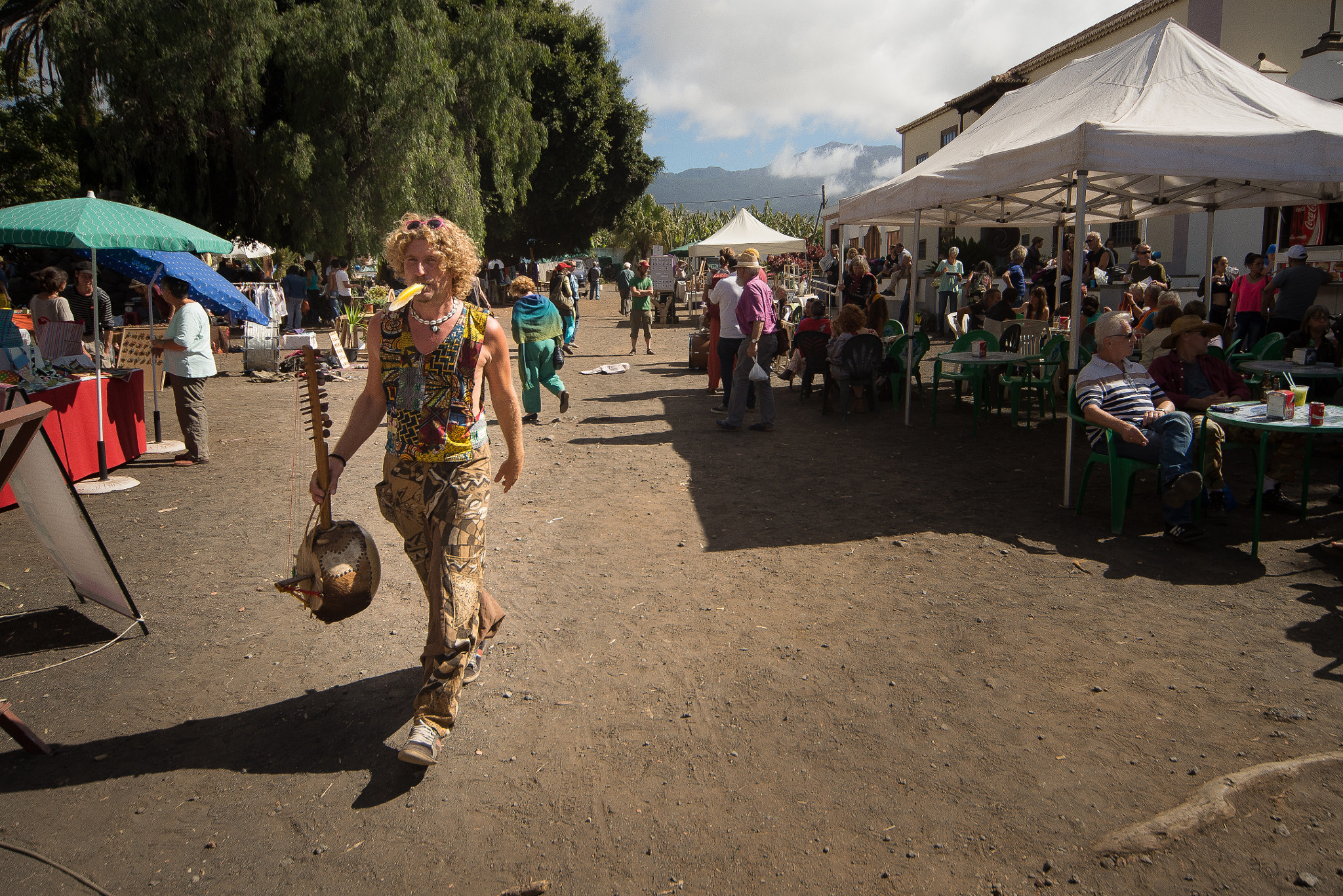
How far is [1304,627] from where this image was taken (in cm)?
424

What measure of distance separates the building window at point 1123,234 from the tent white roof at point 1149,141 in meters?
12.1

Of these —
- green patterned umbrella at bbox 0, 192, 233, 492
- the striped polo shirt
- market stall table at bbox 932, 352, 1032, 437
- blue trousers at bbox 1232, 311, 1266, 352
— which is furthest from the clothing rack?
blue trousers at bbox 1232, 311, 1266, 352

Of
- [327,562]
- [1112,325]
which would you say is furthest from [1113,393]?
[327,562]

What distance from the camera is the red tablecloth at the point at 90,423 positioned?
278 inches

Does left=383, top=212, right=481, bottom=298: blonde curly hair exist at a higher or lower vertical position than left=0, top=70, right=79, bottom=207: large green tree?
lower

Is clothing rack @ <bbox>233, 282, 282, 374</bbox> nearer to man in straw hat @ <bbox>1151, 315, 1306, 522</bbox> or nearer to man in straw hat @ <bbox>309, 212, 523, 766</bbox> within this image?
man in straw hat @ <bbox>309, 212, 523, 766</bbox>

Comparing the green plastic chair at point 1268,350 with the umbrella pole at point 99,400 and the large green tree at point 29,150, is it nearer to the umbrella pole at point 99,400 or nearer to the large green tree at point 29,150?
the umbrella pole at point 99,400

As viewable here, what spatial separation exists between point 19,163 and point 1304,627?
121ft

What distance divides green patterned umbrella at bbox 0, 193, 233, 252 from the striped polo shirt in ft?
22.7

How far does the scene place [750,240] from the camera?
23812 mm

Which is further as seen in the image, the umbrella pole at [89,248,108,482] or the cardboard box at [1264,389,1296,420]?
the umbrella pole at [89,248,108,482]

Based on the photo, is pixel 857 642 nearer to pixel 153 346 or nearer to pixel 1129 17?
pixel 153 346

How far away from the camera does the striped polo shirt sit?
222 inches

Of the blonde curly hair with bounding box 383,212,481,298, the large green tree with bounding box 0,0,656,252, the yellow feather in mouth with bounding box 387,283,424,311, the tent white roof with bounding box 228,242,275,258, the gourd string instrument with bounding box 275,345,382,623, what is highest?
the large green tree with bounding box 0,0,656,252
